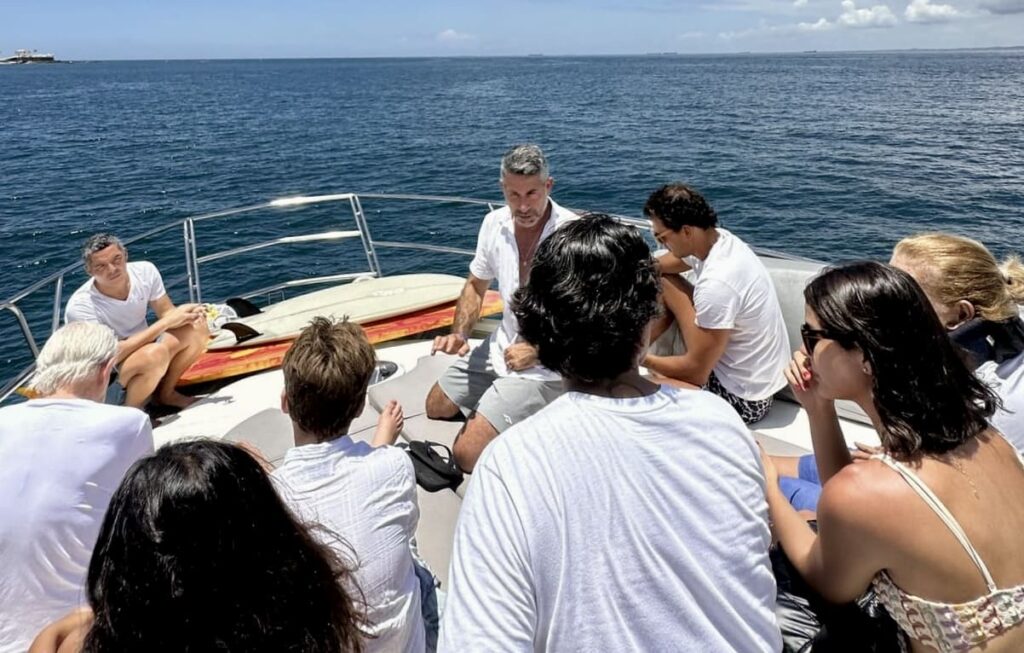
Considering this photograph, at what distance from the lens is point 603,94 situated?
59000mm

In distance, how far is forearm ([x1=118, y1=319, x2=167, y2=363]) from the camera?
3.71m

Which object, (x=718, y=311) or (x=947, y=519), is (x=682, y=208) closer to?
(x=718, y=311)

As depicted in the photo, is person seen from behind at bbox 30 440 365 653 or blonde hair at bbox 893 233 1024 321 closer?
person seen from behind at bbox 30 440 365 653

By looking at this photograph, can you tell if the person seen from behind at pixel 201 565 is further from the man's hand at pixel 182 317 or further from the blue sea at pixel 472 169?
the blue sea at pixel 472 169

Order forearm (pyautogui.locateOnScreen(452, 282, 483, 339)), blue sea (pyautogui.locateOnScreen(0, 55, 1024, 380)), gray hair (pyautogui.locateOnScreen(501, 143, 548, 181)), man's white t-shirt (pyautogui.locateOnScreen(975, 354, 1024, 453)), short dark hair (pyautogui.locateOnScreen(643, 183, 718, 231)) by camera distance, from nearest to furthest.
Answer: man's white t-shirt (pyautogui.locateOnScreen(975, 354, 1024, 453)) → short dark hair (pyautogui.locateOnScreen(643, 183, 718, 231)) → gray hair (pyautogui.locateOnScreen(501, 143, 548, 181)) → forearm (pyautogui.locateOnScreen(452, 282, 483, 339)) → blue sea (pyautogui.locateOnScreen(0, 55, 1024, 380))

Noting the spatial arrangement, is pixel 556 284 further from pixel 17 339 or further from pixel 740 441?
pixel 17 339

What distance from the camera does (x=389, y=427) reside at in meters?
2.58

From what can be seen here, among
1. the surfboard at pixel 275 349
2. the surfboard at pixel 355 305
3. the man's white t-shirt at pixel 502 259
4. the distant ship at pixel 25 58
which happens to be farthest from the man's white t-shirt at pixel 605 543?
the distant ship at pixel 25 58

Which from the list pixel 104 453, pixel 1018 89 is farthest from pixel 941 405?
pixel 1018 89

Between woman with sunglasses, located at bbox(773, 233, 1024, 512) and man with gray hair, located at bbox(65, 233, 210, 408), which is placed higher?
woman with sunglasses, located at bbox(773, 233, 1024, 512)

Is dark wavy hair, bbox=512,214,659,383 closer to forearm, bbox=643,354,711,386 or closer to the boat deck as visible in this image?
the boat deck

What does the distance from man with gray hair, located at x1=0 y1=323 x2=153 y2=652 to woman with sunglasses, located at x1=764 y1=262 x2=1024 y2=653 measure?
1780mm

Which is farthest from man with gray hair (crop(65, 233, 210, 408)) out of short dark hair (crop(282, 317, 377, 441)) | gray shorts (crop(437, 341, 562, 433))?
short dark hair (crop(282, 317, 377, 441))

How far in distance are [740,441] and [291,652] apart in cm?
85
